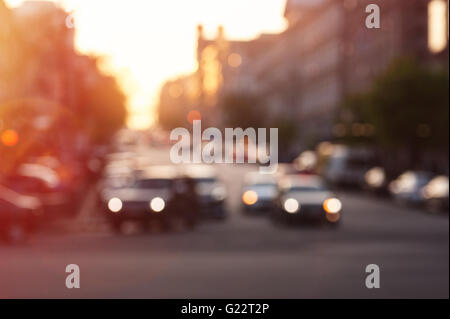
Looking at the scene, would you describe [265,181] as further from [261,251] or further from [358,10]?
[358,10]

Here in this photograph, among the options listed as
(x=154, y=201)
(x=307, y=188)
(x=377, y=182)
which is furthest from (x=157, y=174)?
(x=377, y=182)

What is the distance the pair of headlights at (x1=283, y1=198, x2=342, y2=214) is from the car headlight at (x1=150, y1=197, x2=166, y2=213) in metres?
4.01

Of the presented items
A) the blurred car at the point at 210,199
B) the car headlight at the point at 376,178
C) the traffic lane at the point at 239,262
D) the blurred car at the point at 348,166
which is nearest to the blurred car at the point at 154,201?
the traffic lane at the point at 239,262

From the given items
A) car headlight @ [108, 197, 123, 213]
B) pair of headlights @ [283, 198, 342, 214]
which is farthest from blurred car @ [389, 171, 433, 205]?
car headlight @ [108, 197, 123, 213]

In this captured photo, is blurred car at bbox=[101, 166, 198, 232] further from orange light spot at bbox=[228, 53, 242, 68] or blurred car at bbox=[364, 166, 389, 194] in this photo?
orange light spot at bbox=[228, 53, 242, 68]

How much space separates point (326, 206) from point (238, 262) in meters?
10.7

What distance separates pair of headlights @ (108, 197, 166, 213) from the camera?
27.1 meters

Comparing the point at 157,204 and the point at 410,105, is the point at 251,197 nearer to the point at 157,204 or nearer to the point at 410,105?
the point at 157,204

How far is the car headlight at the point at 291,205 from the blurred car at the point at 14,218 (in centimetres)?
857

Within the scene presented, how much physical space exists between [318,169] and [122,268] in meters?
45.5

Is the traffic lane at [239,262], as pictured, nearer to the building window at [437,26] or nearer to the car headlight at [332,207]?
the car headlight at [332,207]

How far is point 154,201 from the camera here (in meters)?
27.6

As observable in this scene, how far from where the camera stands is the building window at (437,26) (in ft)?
195

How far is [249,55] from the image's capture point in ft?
555
